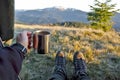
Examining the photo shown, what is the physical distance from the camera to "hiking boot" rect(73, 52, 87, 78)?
424 cm

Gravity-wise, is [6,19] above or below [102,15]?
above

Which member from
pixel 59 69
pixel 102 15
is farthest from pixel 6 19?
pixel 102 15

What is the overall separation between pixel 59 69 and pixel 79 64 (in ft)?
1.02

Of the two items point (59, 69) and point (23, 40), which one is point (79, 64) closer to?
point (59, 69)

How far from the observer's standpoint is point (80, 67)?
14.4ft

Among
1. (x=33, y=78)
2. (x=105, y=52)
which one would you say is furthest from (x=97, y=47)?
(x=33, y=78)

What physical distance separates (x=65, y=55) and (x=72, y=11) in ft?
220

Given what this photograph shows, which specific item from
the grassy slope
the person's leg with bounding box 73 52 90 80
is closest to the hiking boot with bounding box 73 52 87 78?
the person's leg with bounding box 73 52 90 80

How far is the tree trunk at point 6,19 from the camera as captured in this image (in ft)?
9.75

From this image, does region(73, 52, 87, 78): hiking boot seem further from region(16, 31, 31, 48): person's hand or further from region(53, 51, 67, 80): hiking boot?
region(16, 31, 31, 48): person's hand

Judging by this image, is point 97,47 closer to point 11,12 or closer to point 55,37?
point 55,37

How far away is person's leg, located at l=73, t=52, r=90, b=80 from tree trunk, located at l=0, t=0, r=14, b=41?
1391 millimetres

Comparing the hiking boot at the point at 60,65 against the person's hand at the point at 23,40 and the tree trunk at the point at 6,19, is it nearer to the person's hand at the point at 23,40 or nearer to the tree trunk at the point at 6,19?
the tree trunk at the point at 6,19

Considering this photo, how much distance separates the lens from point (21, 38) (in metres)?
2.13
